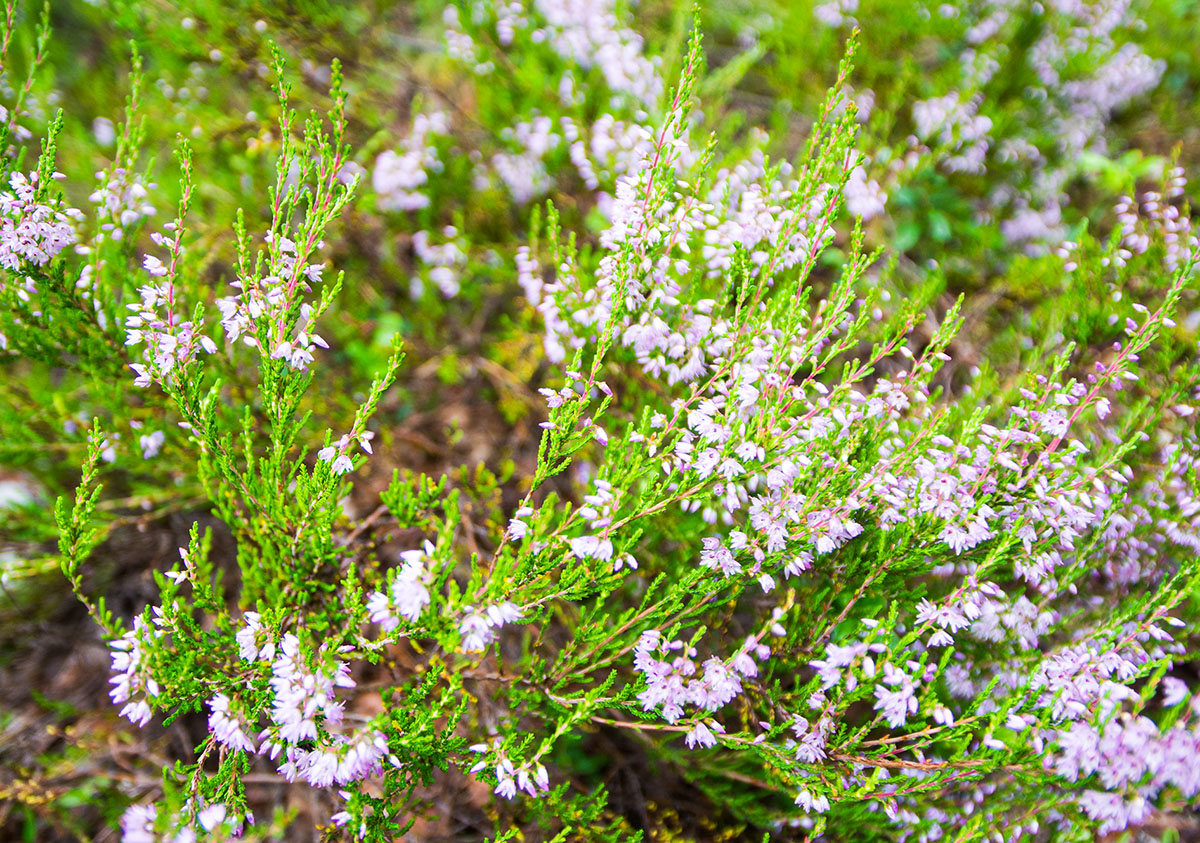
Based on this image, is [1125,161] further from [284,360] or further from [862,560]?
[284,360]

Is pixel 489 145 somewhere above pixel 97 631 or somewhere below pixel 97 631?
above

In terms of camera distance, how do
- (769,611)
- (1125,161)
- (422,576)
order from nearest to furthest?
(422,576)
(769,611)
(1125,161)

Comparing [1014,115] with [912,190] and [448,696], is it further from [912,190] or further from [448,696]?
[448,696]

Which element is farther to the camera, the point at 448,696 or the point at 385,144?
the point at 385,144

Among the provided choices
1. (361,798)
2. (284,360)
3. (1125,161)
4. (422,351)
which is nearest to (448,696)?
(361,798)

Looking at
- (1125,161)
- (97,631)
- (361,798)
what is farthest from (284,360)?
(1125,161)

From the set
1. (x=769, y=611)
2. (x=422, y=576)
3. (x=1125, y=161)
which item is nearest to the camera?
(x=422, y=576)

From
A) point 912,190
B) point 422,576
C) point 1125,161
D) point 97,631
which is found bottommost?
point 97,631
